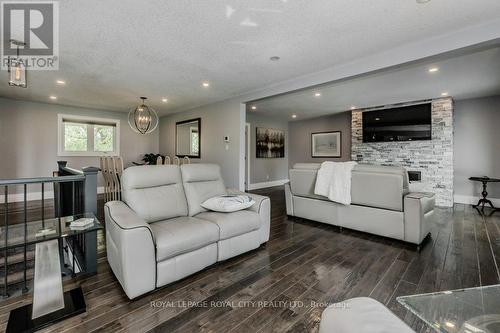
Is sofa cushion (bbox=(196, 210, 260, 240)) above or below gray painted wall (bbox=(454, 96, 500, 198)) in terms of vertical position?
below

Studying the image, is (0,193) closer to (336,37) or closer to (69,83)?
(69,83)

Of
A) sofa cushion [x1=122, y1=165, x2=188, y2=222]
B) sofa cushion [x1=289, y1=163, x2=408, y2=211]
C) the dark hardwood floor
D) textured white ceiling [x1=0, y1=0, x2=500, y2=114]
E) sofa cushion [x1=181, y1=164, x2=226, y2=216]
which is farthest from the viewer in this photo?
sofa cushion [x1=289, y1=163, x2=408, y2=211]

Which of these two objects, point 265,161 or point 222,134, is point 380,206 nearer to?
point 222,134

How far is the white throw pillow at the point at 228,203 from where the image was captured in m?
2.56

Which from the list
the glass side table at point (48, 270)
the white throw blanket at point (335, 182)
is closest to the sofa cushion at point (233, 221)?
the glass side table at point (48, 270)

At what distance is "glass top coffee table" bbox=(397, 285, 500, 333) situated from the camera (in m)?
0.95

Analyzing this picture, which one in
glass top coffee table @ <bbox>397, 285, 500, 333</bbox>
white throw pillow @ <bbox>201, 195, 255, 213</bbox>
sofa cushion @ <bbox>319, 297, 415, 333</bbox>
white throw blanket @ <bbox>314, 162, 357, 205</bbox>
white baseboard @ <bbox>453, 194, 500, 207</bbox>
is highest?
white throw blanket @ <bbox>314, 162, 357, 205</bbox>

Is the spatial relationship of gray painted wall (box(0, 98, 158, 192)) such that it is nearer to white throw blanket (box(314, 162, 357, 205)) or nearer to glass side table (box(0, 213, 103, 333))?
glass side table (box(0, 213, 103, 333))

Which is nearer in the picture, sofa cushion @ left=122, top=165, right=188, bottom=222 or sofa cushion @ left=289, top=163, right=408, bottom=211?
sofa cushion @ left=122, top=165, right=188, bottom=222

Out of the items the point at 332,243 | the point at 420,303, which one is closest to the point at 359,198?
the point at 332,243

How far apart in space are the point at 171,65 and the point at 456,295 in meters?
3.67

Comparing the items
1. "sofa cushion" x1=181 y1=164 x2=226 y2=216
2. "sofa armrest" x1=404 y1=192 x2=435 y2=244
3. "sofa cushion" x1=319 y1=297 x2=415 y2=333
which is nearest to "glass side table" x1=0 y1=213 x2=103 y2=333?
"sofa cushion" x1=181 y1=164 x2=226 y2=216

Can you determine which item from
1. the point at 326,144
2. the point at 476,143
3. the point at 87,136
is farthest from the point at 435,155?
the point at 87,136

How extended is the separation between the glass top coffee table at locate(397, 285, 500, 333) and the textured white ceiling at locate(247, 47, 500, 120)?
2.68m
